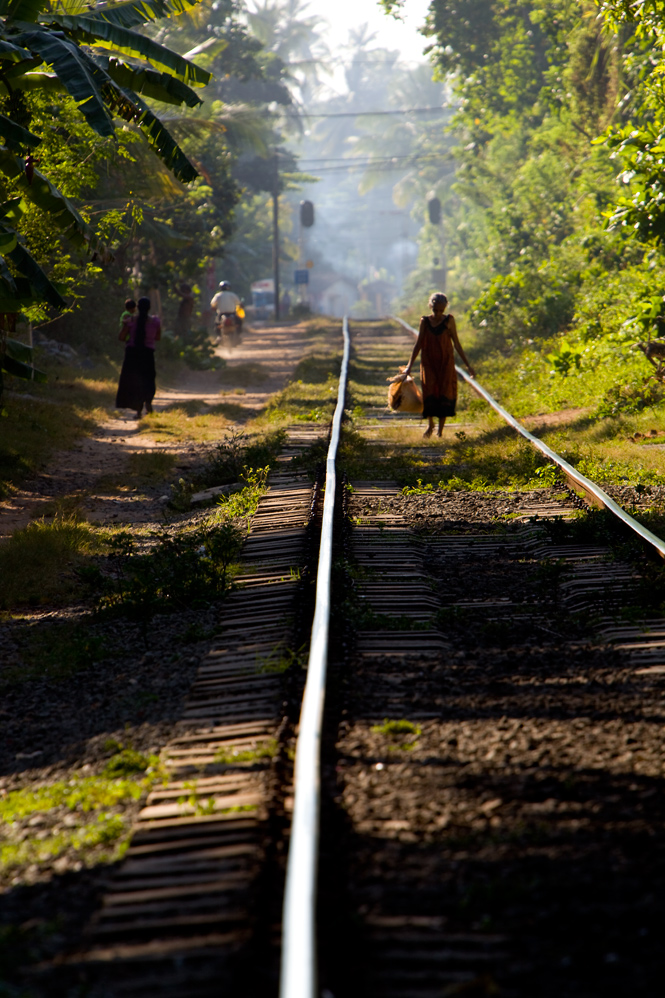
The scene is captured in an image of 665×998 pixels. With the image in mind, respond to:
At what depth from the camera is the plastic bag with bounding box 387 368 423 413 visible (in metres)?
11.0

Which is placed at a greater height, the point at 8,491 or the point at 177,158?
the point at 177,158

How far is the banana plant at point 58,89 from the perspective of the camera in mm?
8484

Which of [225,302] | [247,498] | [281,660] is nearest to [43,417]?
[247,498]

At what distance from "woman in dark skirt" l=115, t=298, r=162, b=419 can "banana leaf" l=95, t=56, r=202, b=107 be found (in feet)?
12.5

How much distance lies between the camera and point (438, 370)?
10.8 meters

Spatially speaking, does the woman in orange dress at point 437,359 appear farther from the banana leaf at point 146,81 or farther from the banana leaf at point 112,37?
the banana leaf at point 112,37

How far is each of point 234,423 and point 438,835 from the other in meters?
12.7

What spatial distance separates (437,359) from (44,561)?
16.8 ft

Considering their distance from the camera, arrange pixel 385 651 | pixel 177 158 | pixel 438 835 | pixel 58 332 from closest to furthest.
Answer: pixel 438 835
pixel 385 651
pixel 177 158
pixel 58 332

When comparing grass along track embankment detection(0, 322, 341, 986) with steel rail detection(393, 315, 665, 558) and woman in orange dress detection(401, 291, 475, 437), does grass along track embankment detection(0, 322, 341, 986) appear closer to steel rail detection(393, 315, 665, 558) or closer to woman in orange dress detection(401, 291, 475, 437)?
woman in orange dress detection(401, 291, 475, 437)

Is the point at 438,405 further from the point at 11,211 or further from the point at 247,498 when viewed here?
the point at 11,211

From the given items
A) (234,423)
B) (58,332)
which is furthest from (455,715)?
(58,332)

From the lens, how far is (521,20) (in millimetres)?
34250

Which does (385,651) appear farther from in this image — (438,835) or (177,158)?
(177,158)
